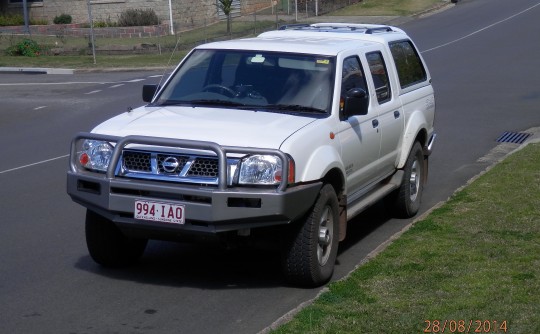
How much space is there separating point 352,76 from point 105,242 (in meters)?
2.74

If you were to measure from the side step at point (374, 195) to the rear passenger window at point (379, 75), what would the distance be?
35.3 inches

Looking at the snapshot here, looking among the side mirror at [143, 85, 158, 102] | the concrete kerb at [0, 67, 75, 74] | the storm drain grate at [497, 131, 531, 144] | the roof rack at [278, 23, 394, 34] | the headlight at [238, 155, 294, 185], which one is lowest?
the concrete kerb at [0, 67, 75, 74]

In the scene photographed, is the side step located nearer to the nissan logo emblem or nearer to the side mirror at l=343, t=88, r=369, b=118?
the side mirror at l=343, t=88, r=369, b=118

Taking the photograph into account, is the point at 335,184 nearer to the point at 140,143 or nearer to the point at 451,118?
the point at 140,143

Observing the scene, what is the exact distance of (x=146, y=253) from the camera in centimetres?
846

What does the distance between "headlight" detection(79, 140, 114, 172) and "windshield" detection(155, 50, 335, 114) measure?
1117 millimetres

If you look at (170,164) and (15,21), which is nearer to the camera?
(170,164)

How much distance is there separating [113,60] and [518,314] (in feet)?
93.3

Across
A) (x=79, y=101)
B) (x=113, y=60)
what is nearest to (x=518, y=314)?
(x=79, y=101)

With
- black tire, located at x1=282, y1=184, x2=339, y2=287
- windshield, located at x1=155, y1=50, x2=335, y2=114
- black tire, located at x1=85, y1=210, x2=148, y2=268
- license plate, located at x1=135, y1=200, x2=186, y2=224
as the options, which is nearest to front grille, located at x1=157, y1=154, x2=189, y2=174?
license plate, located at x1=135, y1=200, x2=186, y2=224

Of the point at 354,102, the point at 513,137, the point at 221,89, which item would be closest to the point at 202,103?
the point at 221,89

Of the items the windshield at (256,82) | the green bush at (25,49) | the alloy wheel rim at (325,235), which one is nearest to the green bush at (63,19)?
the green bush at (25,49)

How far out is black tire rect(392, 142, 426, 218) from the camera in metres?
9.66

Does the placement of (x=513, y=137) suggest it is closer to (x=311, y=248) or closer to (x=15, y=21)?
(x=311, y=248)
